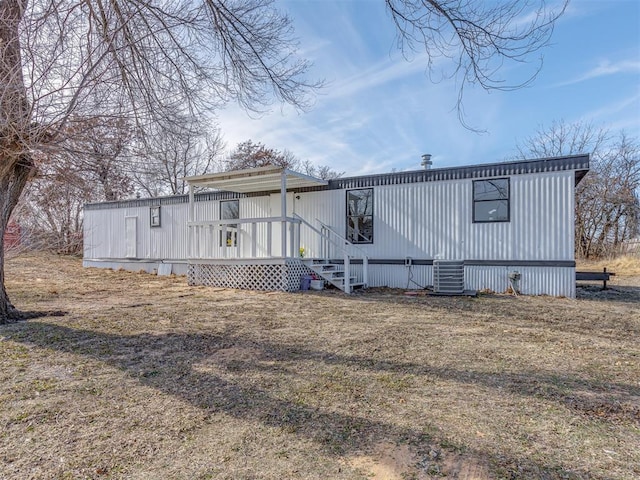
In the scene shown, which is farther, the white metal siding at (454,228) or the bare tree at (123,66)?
the white metal siding at (454,228)

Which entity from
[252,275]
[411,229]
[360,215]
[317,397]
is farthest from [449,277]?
[317,397]

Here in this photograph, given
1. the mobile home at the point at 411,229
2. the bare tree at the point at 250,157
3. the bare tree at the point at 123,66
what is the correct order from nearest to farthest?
the bare tree at the point at 123,66 → the mobile home at the point at 411,229 → the bare tree at the point at 250,157

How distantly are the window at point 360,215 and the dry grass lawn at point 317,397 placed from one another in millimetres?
4657

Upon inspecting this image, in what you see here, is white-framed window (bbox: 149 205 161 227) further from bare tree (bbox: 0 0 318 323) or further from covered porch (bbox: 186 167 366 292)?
bare tree (bbox: 0 0 318 323)

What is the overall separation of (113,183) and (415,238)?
666cm

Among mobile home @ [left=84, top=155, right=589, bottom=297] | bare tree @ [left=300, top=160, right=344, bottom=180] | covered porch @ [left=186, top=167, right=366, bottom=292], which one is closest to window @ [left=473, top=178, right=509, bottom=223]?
mobile home @ [left=84, top=155, right=589, bottom=297]

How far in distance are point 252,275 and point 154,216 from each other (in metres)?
6.22

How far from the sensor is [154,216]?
1377 centimetres

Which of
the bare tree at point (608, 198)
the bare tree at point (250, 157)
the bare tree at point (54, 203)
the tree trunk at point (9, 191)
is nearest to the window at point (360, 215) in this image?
the bare tree at point (54, 203)

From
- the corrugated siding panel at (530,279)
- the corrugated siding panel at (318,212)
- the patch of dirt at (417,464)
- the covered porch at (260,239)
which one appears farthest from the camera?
the corrugated siding panel at (318,212)

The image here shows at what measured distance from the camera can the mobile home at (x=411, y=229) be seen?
27.2ft

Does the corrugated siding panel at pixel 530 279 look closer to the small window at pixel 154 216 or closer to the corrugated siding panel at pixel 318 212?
the corrugated siding panel at pixel 318 212

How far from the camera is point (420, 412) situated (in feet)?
8.32

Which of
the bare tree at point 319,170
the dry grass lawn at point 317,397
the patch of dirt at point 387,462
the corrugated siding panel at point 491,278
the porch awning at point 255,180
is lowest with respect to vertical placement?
the patch of dirt at point 387,462
